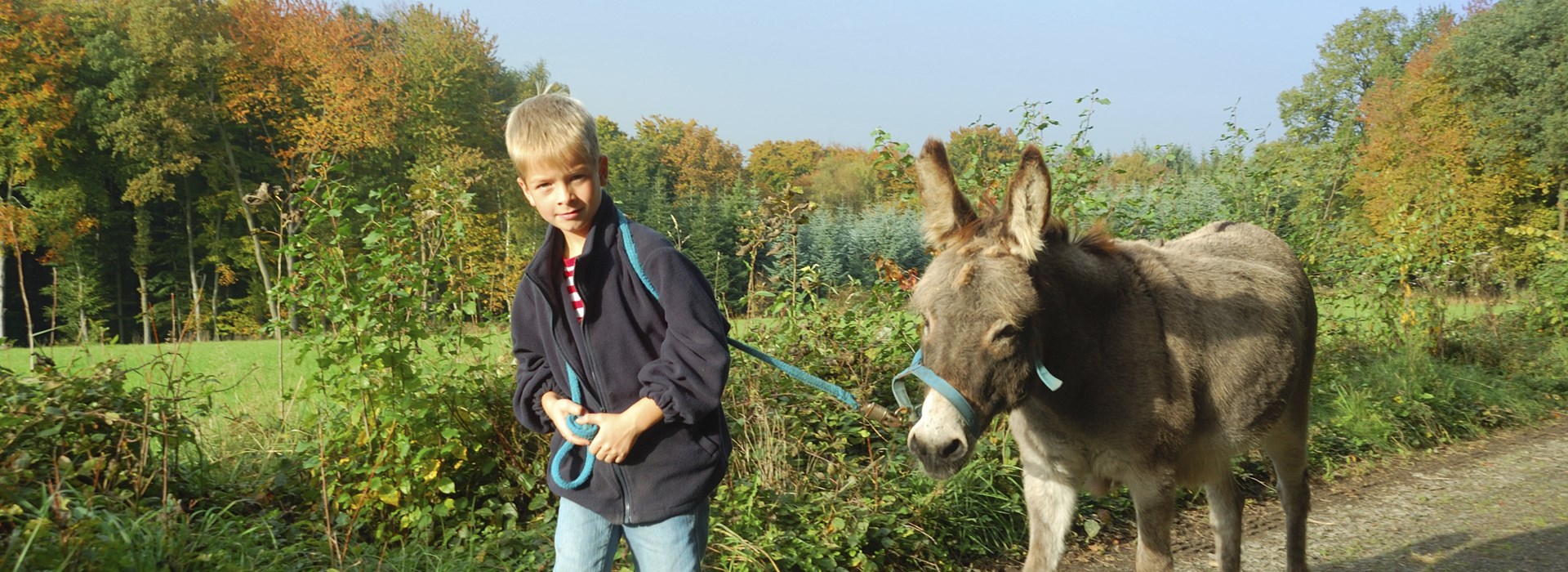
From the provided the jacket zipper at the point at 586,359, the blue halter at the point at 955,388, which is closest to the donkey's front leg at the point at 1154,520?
the blue halter at the point at 955,388

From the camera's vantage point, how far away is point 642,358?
7.27 ft

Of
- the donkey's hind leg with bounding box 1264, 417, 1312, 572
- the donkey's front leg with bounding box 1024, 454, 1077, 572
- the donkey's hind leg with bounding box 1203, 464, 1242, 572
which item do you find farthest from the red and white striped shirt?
the donkey's hind leg with bounding box 1264, 417, 1312, 572

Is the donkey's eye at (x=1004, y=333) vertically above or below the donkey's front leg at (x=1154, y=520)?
above

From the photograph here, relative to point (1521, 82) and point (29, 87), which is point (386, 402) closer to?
point (29, 87)

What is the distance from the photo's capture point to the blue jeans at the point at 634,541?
2.20m

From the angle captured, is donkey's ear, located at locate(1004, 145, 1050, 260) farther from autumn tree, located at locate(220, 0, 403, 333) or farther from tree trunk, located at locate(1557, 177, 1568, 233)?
autumn tree, located at locate(220, 0, 403, 333)

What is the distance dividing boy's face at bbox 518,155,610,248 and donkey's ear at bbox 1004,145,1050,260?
1.41 metres

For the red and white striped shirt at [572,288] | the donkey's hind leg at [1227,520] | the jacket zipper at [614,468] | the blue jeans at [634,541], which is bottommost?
the donkey's hind leg at [1227,520]

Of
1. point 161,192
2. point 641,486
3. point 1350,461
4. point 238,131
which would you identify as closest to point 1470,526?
point 1350,461

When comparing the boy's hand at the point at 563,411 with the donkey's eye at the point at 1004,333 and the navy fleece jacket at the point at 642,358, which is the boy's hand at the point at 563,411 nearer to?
the navy fleece jacket at the point at 642,358

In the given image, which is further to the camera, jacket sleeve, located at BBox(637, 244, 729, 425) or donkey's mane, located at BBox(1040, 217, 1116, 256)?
donkey's mane, located at BBox(1040, 217, 1116, 256)

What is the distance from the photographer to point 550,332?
229 cm

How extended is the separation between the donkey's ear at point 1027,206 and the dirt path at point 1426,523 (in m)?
2.78

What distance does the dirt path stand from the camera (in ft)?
16.3
